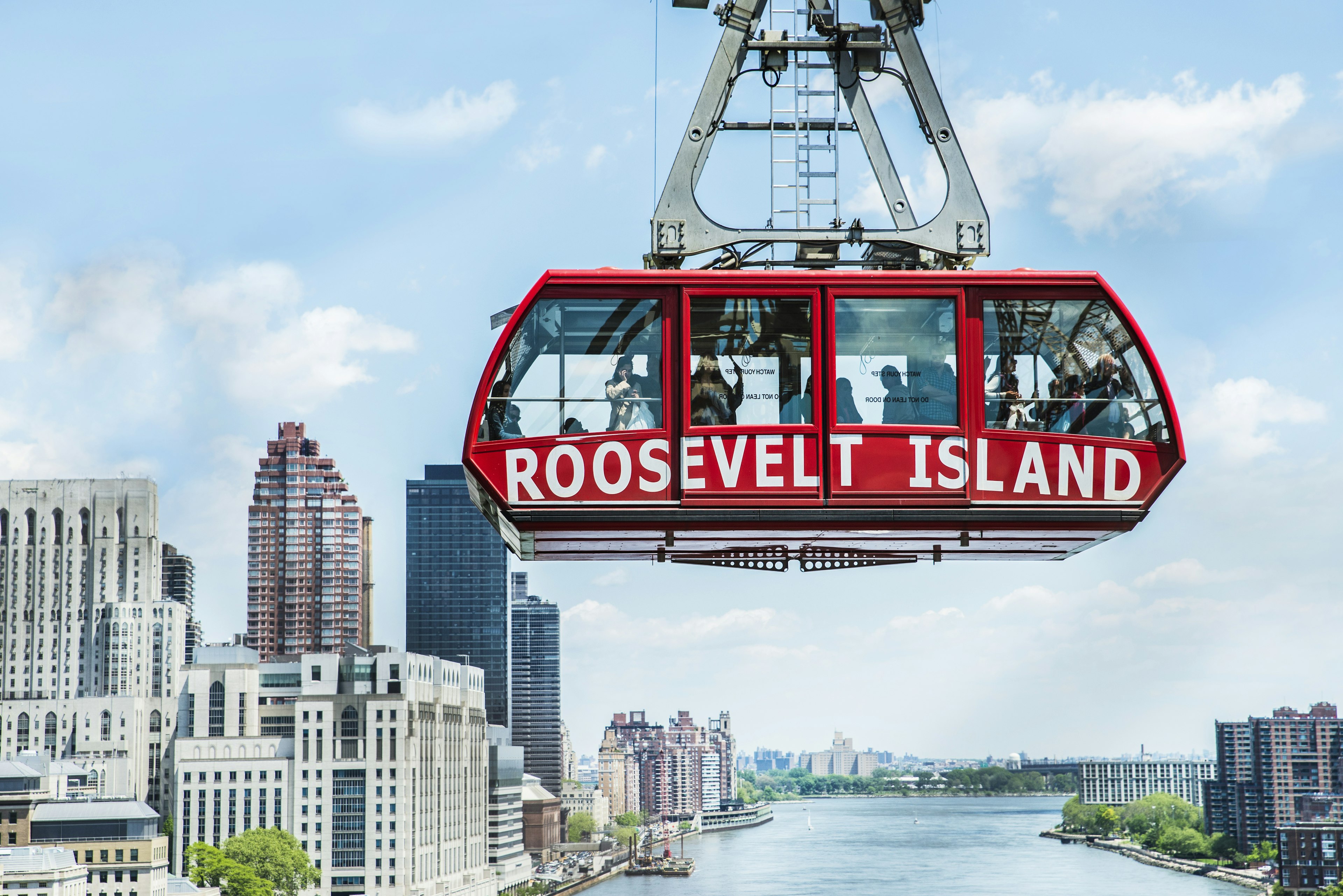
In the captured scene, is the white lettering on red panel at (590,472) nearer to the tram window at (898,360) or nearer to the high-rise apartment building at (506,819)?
the tram window at (898,360)

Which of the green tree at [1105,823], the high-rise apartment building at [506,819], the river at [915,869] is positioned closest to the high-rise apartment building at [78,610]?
the high-rise apartment building at [506,819]

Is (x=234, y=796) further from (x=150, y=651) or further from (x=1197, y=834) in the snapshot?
(x=1197, y=834)

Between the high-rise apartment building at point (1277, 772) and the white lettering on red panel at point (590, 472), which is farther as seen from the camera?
the high-rise apartment building at point (1277, 772)

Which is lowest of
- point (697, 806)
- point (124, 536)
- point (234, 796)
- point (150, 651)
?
point (697, 806)

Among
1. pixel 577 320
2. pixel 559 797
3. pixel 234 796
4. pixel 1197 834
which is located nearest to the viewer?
pixel 577 320

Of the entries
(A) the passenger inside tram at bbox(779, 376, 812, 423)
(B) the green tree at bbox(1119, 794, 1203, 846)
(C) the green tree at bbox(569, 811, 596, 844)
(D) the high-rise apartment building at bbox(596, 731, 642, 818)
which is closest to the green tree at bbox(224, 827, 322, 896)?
(A) the passenger inside tram at bbox(779, 376, 812, 423)

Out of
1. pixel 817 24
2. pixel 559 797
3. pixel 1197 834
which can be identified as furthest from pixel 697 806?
pixel 817 24

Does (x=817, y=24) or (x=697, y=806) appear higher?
(x=817, y=24)
